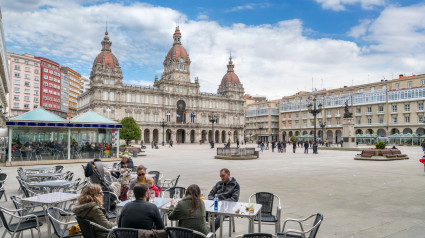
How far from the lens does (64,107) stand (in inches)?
3649

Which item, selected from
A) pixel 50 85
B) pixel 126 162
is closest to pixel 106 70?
pixel 50 85

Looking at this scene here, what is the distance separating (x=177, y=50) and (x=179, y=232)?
78.4 meters

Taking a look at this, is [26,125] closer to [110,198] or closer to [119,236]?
[110,198]

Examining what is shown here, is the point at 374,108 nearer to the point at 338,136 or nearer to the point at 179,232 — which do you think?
the point at 338,136

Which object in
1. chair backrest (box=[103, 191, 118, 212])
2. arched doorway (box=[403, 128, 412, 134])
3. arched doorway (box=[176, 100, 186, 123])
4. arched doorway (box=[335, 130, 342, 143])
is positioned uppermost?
arched doorway (box=[176, 100, 186, 123])

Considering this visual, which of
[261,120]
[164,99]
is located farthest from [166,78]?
[261,120]

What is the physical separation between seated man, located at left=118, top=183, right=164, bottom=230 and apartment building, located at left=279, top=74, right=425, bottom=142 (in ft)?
200

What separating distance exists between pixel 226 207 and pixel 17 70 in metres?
79.3

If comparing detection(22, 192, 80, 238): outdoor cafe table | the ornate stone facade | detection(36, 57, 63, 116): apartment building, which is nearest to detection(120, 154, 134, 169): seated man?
detection(22, 192, 80, 238): outdoor cafe table

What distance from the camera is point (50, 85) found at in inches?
3167

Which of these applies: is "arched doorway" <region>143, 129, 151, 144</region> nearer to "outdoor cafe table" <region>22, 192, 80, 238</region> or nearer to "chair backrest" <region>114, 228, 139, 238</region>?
"outdoor cafe table" <region>22, 192, 80, 238</region>

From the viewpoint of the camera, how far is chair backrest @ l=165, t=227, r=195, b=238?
3455 millimetres

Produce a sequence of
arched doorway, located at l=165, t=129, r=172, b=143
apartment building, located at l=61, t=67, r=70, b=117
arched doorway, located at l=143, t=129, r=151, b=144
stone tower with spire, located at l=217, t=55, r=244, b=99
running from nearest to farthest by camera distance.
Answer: arched doorway, located at l=143, t=129, r=151, b=144 < arched doorway, located at l=165, t=129, r=172, b=143 < stone tower with spire, located at l=217, t=55, r=244, b=99 < apartment building, located at l=61, t=67, r=70, b=117

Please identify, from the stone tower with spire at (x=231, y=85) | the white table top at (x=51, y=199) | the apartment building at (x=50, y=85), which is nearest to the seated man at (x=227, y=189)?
the white table top at (x=51, y=199)
